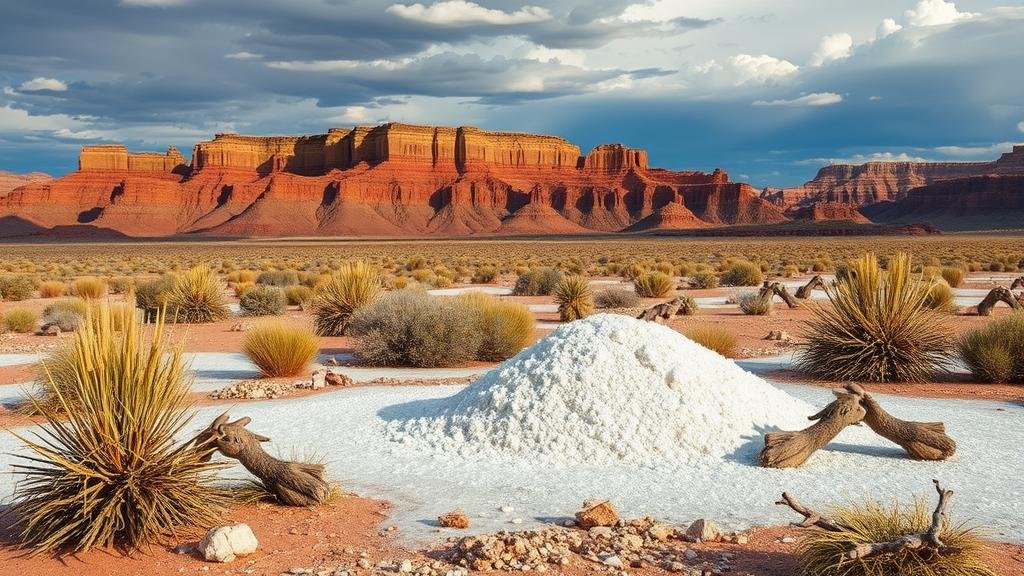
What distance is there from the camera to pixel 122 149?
6122 inches

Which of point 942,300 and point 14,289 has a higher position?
point 942,300

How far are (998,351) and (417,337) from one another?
8.22m

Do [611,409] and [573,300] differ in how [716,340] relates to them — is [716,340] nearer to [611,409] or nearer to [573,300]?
[573,300]

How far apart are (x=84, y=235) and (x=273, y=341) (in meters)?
128

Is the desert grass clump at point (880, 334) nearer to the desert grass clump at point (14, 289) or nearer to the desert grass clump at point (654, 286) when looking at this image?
the desert grass clump at point (654, 286)

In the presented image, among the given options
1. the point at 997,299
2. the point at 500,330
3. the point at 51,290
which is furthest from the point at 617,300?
the point at 51,290

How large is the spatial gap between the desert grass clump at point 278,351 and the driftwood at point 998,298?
42.2 feet

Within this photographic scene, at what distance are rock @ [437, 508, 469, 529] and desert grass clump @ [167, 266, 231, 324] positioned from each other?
15.5m

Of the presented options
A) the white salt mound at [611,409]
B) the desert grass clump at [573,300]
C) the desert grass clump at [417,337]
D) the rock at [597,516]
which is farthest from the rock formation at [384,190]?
the rock at [597,516]

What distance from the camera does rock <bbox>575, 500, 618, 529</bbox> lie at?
5.86m

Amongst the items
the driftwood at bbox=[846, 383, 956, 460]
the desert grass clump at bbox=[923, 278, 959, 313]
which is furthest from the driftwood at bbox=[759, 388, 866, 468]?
the desert grass clump at bbox=[923, 278, 959, 313]

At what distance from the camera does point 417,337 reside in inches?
538

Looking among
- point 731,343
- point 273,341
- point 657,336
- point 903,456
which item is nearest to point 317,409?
point 273,341

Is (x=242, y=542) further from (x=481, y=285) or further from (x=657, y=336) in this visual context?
(x=481, y=285)
